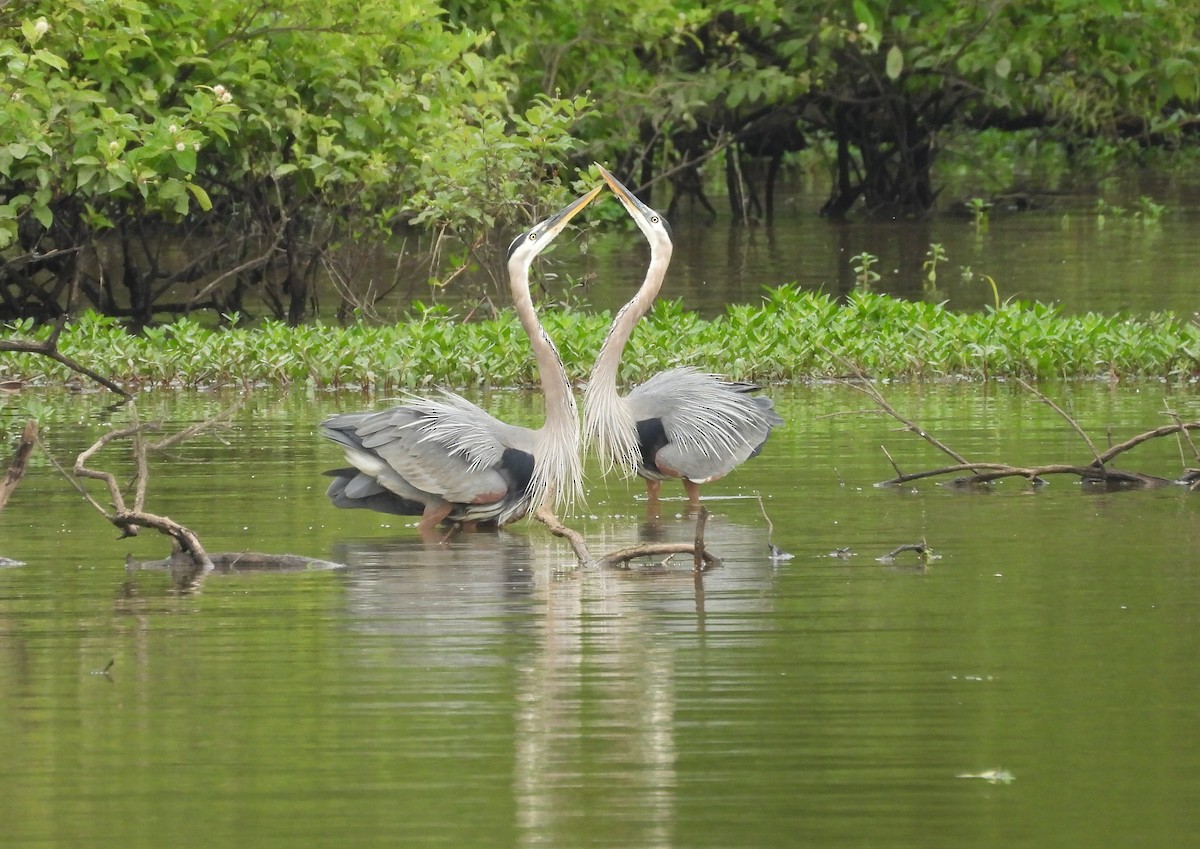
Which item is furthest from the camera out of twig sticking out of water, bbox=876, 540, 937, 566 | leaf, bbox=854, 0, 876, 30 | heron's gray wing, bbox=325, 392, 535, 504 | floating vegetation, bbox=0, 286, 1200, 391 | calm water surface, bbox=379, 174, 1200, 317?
leaf, bbox=854, 0, 876, 30

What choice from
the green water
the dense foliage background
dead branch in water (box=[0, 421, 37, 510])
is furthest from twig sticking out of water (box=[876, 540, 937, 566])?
the dense foliage background

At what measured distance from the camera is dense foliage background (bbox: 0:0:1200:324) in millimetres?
15375

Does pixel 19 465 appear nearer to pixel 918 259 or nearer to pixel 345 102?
pixel 345 102

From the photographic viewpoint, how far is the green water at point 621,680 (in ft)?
17.1

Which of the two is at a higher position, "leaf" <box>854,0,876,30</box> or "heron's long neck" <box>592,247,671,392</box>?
"leaf" <box>854,0,876,30</box>

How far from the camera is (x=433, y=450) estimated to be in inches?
378

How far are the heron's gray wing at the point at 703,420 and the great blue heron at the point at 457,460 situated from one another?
2.00 feet

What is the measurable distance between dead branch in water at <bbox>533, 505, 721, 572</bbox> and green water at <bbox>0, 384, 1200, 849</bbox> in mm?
80

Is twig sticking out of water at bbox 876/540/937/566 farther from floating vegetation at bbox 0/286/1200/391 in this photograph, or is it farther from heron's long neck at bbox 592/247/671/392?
floating vegetation at bbox 0/286/1200/391

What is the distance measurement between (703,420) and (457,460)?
1.27 m

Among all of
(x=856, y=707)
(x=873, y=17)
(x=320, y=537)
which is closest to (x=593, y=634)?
(x=856, y=707)

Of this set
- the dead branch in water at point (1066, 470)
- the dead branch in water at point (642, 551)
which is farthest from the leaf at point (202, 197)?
the dead branch in water at point (642, 551)

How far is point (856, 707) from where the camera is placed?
241 inches

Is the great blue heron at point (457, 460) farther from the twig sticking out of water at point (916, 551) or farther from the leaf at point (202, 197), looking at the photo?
the leaf at point (202, 197)
